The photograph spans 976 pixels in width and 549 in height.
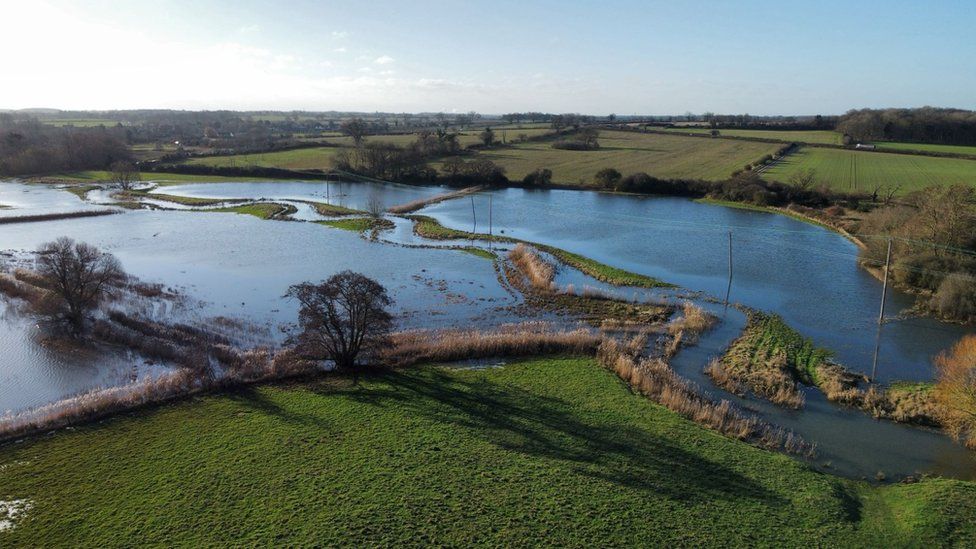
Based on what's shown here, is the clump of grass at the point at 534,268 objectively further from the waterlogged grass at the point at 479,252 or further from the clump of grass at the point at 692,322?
the clump of grass at the point at 692,322

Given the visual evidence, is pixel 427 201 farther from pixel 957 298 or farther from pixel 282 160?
pixel 957 298

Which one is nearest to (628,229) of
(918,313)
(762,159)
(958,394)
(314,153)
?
(918,313)

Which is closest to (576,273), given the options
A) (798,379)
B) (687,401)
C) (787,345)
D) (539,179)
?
(787,345)

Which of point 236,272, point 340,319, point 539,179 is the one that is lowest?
point 236,272

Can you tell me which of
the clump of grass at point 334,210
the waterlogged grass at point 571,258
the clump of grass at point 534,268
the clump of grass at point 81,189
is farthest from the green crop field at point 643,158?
the clump of grass at point 81,189

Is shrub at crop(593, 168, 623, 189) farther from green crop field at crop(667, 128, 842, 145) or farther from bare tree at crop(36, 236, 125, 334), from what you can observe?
bare tree at crop(36, 236, 125, 334)
